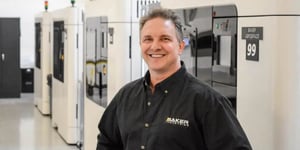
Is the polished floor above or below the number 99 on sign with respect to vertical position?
below

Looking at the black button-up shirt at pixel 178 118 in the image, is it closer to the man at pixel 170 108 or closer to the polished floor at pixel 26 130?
the man at pixel 170 108

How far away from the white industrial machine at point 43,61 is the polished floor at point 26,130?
0.27m

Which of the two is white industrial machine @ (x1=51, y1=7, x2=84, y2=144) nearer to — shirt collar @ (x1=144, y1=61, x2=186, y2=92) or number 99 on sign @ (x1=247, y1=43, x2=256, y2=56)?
number 99 on sign @ (x1=247, y1=43, x2=256, y2=56)

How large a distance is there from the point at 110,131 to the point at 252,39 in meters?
0.82

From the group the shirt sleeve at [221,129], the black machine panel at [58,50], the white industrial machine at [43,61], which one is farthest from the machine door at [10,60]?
the shirt sleeve at [221,129]

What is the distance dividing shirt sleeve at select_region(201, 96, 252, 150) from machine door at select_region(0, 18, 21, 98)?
33.1 feet

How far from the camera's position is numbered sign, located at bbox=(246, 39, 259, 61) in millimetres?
2397

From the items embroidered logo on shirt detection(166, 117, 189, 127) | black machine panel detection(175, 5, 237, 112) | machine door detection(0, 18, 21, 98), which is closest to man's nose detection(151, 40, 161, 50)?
embroidered logo on shirt detection(166, 117, 189, 127)

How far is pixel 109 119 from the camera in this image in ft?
7.55

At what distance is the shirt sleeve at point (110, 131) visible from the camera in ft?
7.49

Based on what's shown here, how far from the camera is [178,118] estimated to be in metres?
1.95

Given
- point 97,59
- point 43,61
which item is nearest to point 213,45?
point 97,59

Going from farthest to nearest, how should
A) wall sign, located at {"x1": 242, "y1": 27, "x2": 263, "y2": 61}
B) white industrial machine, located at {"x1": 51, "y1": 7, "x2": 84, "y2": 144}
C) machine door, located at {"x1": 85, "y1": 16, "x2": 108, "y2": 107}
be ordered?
white industrial machine, located at {"x1": 51, "y1": 7, "x2": 84, "y2": 144} → machine door, located at {"x1": 85, "y1": 16, "x2": 108, "y2": 107} → wall sign, located at {"x1": 242, "y1": 27, "x2": 263, "y2": 61}

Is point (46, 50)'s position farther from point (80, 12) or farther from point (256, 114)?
point (256, 114)
